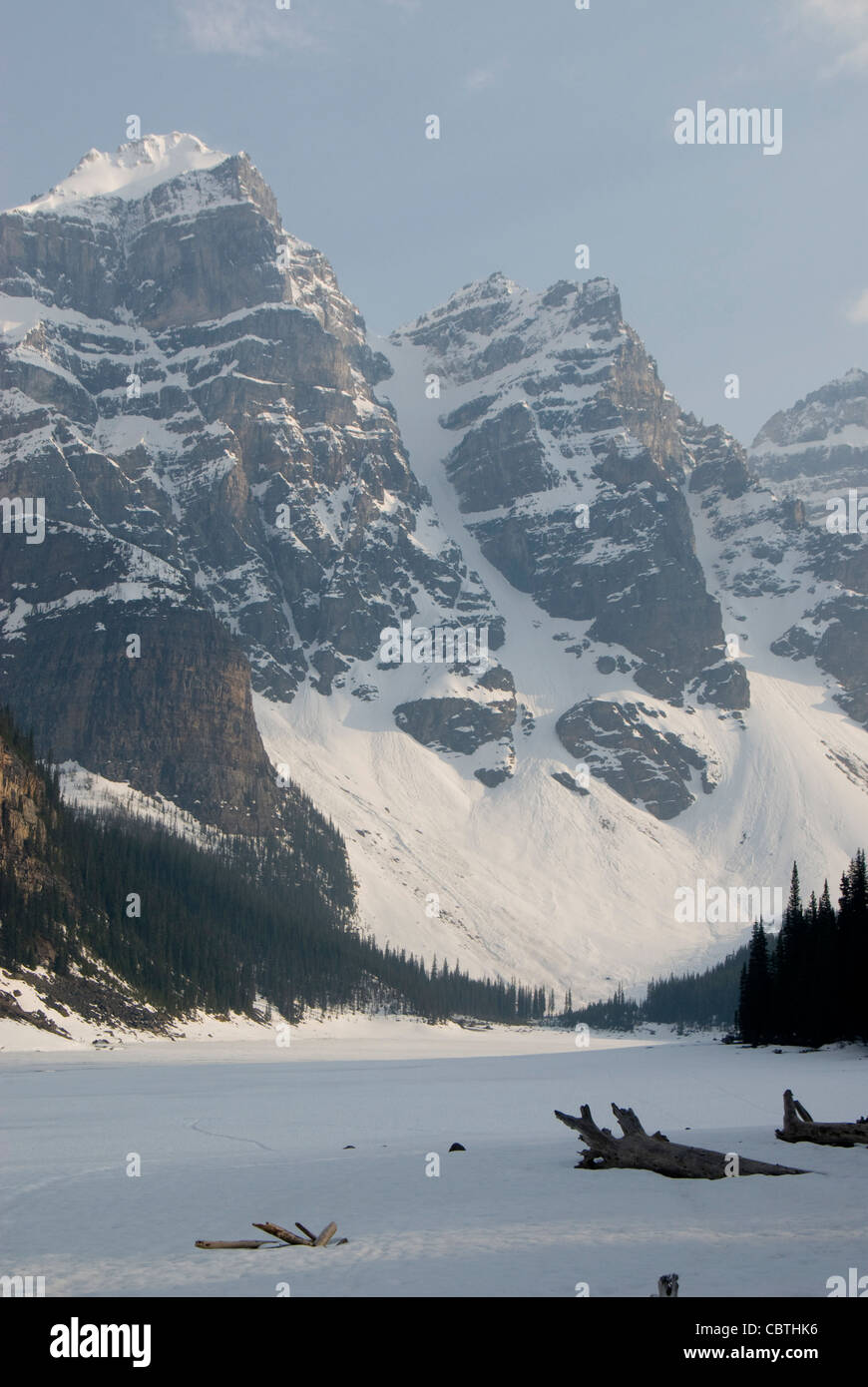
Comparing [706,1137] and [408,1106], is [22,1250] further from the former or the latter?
[408,1106]

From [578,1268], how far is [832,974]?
234ft

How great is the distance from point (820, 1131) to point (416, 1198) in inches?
406

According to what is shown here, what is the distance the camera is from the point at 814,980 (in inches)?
3440

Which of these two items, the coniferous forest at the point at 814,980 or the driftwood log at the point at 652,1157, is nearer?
the driftwood log at the point at 652,1157

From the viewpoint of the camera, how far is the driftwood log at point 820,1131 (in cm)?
2816

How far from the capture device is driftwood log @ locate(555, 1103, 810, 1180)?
24625 mm

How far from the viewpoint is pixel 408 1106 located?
165 feet

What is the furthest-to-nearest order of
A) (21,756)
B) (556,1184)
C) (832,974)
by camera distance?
(21,756) < (832,974) < (556,1184)

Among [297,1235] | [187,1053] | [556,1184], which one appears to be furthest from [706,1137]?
[187,1053]

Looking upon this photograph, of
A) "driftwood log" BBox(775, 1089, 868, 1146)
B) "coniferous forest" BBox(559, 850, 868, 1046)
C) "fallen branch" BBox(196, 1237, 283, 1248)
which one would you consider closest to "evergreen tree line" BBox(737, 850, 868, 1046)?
"coniferous forest" BBox(559, 850, 868, 1046)

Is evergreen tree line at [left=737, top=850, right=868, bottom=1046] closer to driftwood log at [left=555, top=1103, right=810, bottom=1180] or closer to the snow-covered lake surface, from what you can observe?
the snow-covered lake surface

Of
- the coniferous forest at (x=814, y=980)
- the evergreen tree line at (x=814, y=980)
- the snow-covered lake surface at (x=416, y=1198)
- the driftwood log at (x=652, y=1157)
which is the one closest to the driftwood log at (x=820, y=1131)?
the snow-covered lake surface at (x=416, y=1198)

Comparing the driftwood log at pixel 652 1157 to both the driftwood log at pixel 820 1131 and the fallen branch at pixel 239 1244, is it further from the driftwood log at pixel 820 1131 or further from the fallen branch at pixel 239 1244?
the fallen branch at pixel 239 1244

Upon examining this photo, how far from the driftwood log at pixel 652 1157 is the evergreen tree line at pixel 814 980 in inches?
2096
